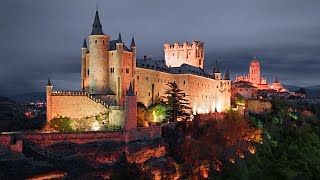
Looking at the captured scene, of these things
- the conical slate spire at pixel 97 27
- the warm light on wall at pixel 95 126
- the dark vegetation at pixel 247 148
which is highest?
the conical slate spire at pixel 97 27

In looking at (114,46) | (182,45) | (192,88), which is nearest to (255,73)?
(182,45)

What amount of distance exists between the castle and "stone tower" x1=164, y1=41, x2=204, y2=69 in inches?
430

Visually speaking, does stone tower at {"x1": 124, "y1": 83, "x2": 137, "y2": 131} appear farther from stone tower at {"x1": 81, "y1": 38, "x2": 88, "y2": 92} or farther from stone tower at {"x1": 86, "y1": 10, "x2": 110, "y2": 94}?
stone tower at {"x1": 81, "y1": 38, "x2": 88, "y2": 92}

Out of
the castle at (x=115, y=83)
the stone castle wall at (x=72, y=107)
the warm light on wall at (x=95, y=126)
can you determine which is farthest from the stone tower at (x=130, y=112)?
the stone castle wall at (x=72, y=107)

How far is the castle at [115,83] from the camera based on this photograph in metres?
52.7

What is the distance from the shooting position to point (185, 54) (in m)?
87.1

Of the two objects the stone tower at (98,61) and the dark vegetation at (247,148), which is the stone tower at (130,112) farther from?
the stone tower at (98,61)

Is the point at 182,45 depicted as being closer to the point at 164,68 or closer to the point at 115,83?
the point at 164,68

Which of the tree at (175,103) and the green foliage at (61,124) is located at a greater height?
the tree at (175,103)

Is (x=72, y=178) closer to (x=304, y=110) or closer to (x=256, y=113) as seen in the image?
(x=256, y=113)

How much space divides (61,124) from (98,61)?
9771 millimetres

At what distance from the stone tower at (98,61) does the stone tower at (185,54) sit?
3037cm

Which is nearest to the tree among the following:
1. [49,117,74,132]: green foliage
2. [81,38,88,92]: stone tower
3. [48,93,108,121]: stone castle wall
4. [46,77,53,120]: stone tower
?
[81,38,88,92]: stone tower

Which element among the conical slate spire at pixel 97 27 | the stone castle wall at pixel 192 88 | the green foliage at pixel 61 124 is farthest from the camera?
the stone castle wall at pixel 192 88
